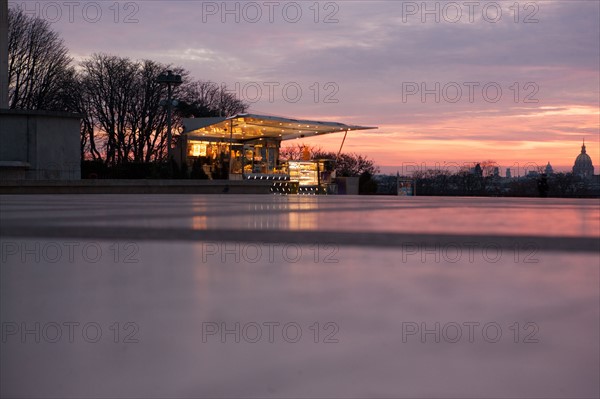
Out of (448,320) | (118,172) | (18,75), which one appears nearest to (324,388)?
(448,320)

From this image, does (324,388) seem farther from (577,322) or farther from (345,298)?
(577,322)

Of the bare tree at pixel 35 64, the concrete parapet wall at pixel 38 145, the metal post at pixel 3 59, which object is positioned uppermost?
the bare tree at pixel 35 64

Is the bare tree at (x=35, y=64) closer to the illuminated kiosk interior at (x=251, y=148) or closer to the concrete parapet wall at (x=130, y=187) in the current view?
the illuminated kiosk interior at (x=251, y=148)

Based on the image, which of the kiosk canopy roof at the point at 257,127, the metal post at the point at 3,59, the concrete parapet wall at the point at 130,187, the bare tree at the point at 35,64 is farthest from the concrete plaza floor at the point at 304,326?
the bare tree at the point at 35,64

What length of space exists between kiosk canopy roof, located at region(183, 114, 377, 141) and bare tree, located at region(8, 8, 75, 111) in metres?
15.0

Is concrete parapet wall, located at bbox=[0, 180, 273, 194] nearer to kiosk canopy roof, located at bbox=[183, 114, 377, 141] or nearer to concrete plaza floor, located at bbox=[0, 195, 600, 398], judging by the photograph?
kiosk canopy roof, located at bbox=[183, 114, 377, 141]

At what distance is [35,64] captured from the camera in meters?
34.4

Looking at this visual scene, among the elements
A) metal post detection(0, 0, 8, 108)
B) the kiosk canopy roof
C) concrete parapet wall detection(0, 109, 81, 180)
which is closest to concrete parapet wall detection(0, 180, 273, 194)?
concrete parapet wall detection(0, 109, 81, 180)

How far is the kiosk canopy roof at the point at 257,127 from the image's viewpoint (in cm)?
2014

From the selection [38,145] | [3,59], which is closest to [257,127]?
[38,145]

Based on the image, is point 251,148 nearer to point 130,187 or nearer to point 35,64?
point 130,187

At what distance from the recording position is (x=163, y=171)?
62.5ft

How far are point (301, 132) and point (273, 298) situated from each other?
2374 cm

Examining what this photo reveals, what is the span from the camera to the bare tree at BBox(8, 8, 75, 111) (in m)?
33.0
